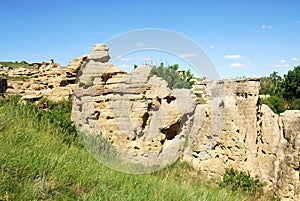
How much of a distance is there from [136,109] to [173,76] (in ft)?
4.56

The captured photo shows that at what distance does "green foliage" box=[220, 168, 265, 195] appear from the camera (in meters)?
6.58

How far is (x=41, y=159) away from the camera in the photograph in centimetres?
321

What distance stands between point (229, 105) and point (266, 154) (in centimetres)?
125

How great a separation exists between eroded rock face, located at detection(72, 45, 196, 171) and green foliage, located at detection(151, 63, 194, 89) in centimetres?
17

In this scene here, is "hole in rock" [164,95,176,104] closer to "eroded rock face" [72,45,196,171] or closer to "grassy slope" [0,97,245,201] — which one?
"eroded rock face" [72,45,196,171]

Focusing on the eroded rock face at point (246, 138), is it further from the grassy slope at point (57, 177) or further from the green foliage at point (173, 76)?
the grassy slope at point (57, 177)

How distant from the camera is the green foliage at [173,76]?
771 centimetres

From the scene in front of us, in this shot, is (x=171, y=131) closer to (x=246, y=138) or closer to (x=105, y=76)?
(x=246, y=138)

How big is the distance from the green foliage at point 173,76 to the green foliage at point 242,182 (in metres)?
2.32

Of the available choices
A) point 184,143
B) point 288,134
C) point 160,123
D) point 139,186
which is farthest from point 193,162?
point 139,186

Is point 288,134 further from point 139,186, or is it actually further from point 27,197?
point 27,197

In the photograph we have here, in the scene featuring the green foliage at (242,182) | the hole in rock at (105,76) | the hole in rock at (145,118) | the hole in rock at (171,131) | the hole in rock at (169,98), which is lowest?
the green foliage at (242,182)

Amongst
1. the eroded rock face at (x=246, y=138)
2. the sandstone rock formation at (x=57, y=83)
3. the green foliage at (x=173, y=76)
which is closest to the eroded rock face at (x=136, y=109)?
the green foliage at (x=173, y=76)

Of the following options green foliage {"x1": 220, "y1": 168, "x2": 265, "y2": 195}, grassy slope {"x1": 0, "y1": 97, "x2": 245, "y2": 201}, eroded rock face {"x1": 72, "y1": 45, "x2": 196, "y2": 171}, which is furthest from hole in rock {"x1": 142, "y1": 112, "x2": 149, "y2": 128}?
grassy slope {"x1": 0, "y1": 97, "x2": 245, "y2": 201}
